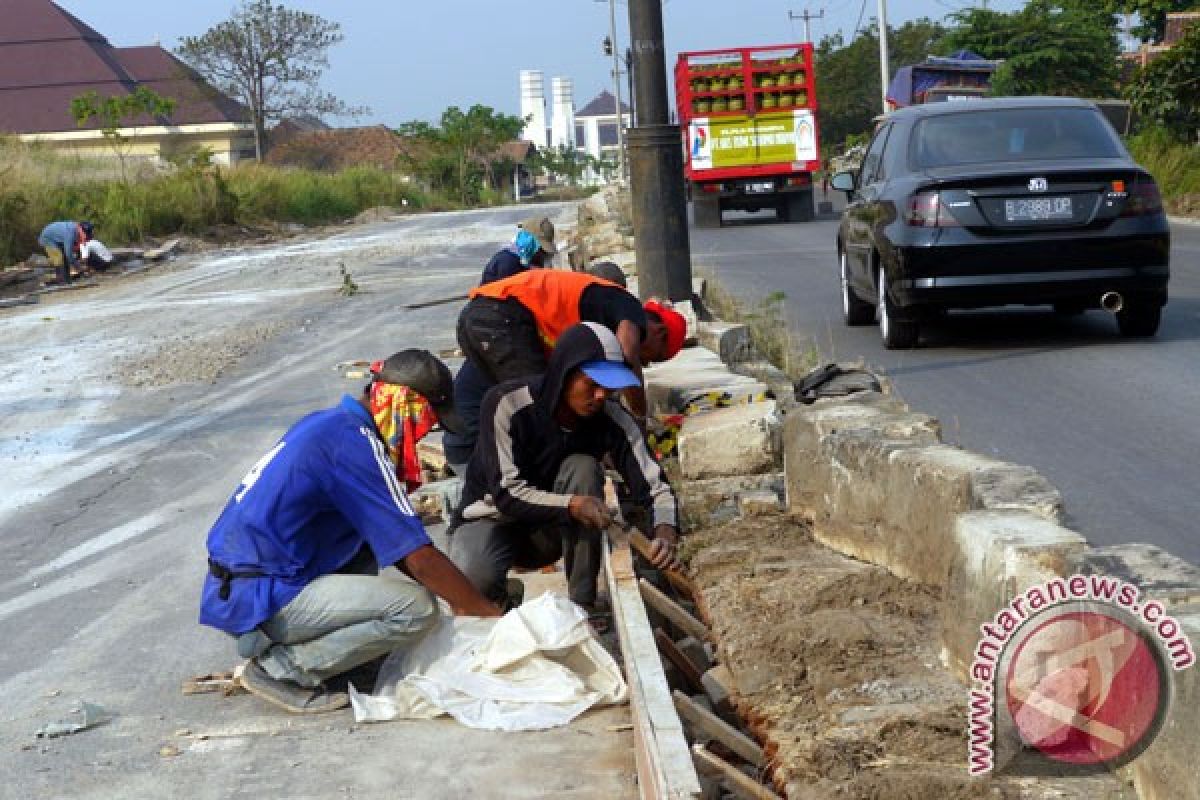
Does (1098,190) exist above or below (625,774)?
above

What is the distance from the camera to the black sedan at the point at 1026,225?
10.6m

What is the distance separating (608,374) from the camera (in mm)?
5777

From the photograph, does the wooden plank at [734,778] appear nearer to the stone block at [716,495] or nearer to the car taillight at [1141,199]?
the stone block at [716,495]

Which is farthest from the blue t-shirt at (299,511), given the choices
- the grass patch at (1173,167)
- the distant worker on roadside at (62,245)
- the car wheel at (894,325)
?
the distant worker on roadside at (62,245)

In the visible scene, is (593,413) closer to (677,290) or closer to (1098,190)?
(677,290)

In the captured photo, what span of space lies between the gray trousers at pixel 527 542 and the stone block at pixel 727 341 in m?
3.76

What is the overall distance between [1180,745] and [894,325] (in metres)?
8.33

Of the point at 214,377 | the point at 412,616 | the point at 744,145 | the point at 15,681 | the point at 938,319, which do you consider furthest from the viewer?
the point at 744,145

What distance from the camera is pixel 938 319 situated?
12977mm

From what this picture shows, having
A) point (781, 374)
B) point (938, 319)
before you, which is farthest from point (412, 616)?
point (938, 319)

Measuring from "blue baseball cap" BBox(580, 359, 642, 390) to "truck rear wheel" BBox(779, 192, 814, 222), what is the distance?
24841mm

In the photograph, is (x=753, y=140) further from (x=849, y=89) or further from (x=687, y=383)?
(x=849, y=89)

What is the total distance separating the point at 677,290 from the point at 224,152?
63913 millimetres

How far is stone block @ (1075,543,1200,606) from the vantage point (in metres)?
3.52
